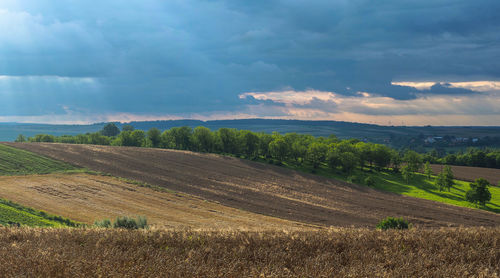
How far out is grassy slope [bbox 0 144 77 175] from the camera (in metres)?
49.4

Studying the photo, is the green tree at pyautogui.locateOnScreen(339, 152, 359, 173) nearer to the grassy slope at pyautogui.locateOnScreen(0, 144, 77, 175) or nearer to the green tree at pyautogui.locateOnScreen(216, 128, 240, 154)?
the green tree at pyautogui.locateOnScreen(216, 128, 240, 154)

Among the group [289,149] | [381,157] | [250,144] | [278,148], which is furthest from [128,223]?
[381,157]

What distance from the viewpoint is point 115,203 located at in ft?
121

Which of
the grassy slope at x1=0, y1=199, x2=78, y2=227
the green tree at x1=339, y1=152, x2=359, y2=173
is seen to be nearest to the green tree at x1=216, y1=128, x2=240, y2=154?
the green tree at x1=339, y1=152, x2=359, y2=173

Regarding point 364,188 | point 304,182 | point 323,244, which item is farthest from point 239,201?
point 323,244

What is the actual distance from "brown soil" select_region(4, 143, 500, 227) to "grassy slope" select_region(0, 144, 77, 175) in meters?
3.57

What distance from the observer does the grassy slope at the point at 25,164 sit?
49.4 meters

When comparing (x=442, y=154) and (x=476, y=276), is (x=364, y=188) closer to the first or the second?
(x=476, y=276)

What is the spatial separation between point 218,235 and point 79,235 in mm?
3793

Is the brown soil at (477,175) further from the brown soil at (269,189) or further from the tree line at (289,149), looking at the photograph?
the brown soil at (269,189)

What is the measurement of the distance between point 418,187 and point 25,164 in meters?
85.8

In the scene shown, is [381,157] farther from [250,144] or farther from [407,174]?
[250,144]

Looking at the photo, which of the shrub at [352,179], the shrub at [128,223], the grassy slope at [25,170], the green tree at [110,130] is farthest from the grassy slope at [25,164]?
the green tree at [110,130]

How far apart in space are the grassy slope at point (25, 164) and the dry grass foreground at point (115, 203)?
4075 mm
